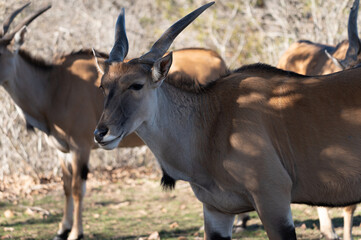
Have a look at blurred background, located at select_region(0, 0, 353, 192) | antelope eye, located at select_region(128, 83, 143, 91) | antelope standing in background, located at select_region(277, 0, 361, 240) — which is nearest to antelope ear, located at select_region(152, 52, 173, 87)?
antelope eye, located at select_region(128, 83, 143, 91)

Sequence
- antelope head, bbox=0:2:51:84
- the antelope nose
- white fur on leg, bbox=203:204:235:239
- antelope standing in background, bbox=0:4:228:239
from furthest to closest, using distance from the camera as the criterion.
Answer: antelope head, bbox=0:2:51:84
antelope standing in background, bbox=0:4:228:239
white fur on leg, bbox=203:204:235:239
the antelope nose

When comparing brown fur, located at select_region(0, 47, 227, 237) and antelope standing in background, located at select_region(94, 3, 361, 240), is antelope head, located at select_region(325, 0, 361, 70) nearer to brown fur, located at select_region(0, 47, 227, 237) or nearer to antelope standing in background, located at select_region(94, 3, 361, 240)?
brown fur, located at select_region(0, 47, 227, 237)

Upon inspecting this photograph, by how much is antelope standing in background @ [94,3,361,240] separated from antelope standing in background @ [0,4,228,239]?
96.2 inches

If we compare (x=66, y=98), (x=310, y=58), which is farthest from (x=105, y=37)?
(x=310, y=58)

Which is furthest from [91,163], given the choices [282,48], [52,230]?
[282,48]

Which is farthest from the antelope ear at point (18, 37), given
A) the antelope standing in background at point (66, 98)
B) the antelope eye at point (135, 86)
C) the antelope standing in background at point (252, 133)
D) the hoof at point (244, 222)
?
the antelope eye at point (135, 86)

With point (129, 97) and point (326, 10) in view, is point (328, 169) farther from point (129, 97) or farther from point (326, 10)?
point (326, 10)

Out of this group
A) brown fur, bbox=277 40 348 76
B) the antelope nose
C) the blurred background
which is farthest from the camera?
the blurred background

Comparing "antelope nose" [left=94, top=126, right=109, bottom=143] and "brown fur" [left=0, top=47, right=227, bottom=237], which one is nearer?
"antelope nose" [left=94, top=126, right=109, bottom=143]

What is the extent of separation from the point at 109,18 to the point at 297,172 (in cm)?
633

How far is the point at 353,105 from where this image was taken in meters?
3.39

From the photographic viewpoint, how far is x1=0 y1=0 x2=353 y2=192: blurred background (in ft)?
28.1

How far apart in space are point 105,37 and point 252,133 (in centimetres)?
595

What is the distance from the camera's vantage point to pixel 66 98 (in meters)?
6.21
